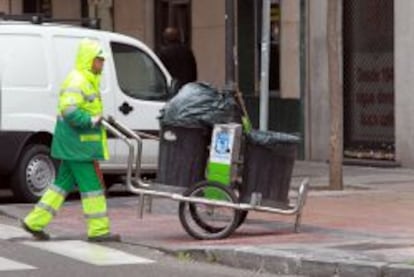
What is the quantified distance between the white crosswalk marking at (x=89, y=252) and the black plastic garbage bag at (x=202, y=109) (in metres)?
1.40

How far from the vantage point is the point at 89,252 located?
962 cm

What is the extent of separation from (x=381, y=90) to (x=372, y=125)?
23.2 inches

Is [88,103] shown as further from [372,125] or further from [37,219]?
[372,125]

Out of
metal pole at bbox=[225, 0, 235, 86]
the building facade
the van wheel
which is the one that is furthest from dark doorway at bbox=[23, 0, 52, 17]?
the van wheel

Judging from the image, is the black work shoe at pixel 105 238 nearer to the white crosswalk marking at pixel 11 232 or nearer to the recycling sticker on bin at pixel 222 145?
the white crosswalk marking at pixel 11 232

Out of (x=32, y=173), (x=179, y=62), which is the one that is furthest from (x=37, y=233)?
(x=179, y=62)

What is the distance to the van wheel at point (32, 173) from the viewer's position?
42.2 feet

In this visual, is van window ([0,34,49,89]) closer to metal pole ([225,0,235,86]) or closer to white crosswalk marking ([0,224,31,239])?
white crosswalk marking ([0,224,31,239])

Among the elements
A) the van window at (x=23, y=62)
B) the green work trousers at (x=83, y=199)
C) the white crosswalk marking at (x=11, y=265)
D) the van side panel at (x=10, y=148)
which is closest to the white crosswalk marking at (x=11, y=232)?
the green work trousers at (x=83, y=199)

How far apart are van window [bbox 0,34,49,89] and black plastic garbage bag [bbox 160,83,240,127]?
10.5ft

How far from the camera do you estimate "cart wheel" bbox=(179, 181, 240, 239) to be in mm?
10000

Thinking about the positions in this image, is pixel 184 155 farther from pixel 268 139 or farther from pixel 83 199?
pixel 83 199

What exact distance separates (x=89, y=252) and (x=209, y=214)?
130cm

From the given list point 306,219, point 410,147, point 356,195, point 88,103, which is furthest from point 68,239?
point 410,147
